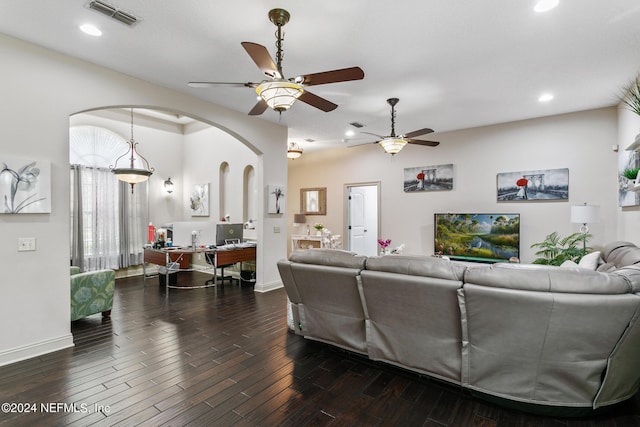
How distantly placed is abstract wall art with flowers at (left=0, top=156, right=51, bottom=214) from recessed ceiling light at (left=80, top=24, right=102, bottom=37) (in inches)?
50.7

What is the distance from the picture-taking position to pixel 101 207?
236 inches

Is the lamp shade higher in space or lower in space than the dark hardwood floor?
higher

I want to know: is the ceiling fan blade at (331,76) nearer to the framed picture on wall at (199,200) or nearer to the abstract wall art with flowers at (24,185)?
the abstract wall art with flowers at (24,185)

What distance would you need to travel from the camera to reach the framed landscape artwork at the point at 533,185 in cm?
509

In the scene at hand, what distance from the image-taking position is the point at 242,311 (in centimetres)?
425

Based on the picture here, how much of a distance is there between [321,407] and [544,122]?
5.66 metres

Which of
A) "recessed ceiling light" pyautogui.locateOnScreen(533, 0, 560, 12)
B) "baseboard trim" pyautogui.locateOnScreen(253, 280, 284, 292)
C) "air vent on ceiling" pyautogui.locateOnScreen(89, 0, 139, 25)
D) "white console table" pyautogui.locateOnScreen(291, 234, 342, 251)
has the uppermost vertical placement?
"air vent on ceiling" pyautogui.locateOnScreen(89, 0, 139, 25)

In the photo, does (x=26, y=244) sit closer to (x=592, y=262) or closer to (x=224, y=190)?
(x=224, y=190)

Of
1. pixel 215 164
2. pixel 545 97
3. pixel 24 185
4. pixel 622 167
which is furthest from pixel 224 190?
pixel 622 167

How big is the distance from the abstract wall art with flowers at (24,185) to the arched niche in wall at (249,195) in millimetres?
3824

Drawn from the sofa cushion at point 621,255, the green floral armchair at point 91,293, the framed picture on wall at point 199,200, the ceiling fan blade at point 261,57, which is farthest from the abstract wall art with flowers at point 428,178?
the green floral armchair at point 91,293

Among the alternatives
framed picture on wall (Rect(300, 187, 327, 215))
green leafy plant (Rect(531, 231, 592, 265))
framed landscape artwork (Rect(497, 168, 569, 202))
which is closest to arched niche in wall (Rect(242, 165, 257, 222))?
framed picture on wall (Rect(300, 187, 327, 215))

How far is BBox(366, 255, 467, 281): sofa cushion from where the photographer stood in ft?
7.15

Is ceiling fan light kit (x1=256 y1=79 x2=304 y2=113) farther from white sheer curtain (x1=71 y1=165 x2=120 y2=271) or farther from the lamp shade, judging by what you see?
white sheer curtain (x1=71 y1=165 x2=120 y2=271)
